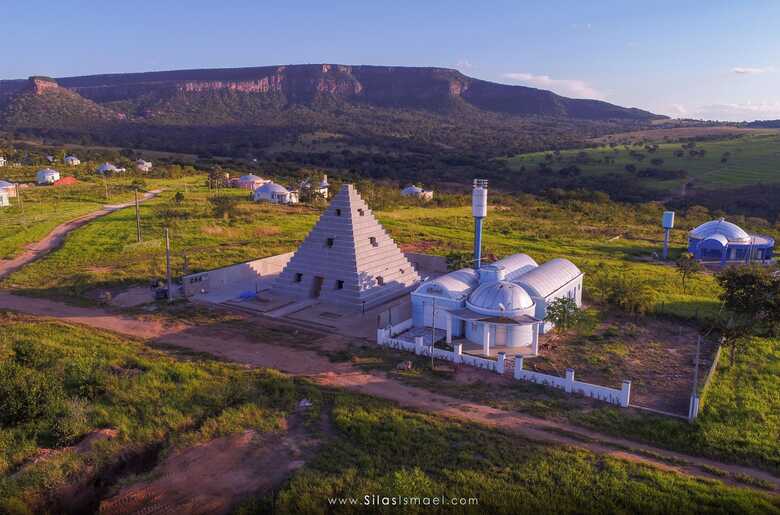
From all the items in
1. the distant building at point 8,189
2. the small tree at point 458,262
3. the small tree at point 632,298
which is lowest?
Answer: the small tree at point 632,298

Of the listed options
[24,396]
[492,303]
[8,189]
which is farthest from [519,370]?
[8,189]

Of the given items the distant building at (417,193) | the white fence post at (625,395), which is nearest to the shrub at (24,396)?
the white fence post at (625,395)

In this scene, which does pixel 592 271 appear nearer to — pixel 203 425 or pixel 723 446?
pixel 723 446

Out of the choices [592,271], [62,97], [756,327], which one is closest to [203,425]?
[756,327]

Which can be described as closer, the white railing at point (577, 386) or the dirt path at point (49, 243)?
Answer: the white railing at point (577, 386)

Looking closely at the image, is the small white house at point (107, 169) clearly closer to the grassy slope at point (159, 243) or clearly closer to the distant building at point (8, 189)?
the distant building at point (8, 189)

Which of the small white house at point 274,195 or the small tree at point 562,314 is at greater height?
the small white house at point 274,195

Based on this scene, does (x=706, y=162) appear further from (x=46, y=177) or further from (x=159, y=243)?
(x=46, y=177)
